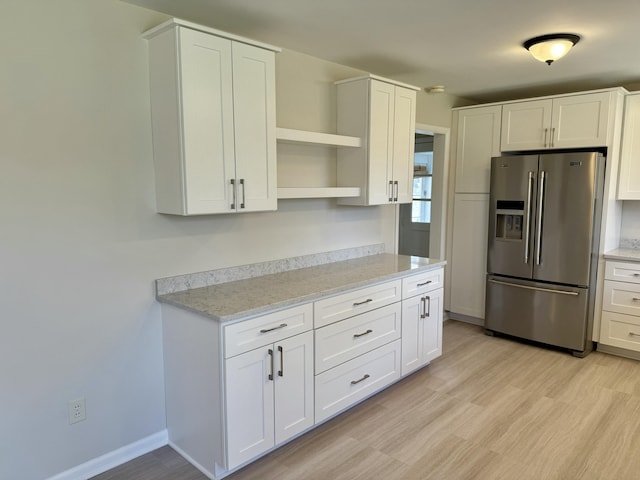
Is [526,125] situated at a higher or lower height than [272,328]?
higher

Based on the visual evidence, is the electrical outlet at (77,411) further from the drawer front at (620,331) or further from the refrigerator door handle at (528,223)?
the drawer front at (620,331)

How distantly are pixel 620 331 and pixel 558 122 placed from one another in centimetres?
190

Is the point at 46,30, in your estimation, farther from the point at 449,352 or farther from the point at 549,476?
the point at 449,352

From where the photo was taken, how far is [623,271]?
3711 millimetres

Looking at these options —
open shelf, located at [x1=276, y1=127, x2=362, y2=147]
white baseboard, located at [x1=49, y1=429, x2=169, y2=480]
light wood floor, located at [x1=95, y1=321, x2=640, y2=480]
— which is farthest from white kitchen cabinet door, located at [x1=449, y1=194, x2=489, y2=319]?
white baseboard, located at [x1=49, y1=429, x2=169, y2=480]

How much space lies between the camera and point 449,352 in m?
3.94

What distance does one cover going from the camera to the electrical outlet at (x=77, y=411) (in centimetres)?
219

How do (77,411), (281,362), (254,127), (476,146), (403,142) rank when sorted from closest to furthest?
(77,411)
(281,362)
(254,127)
(403,142)
(476,146)

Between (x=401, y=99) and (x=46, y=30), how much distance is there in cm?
235

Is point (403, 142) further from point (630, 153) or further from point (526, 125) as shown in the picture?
point (630, 153)

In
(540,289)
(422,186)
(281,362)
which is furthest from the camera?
(422,186)

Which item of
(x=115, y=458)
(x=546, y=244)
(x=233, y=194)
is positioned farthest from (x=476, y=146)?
(x=115, y=458)

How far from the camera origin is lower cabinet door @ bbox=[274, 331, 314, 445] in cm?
236

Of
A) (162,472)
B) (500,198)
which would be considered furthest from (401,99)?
(162,472)
